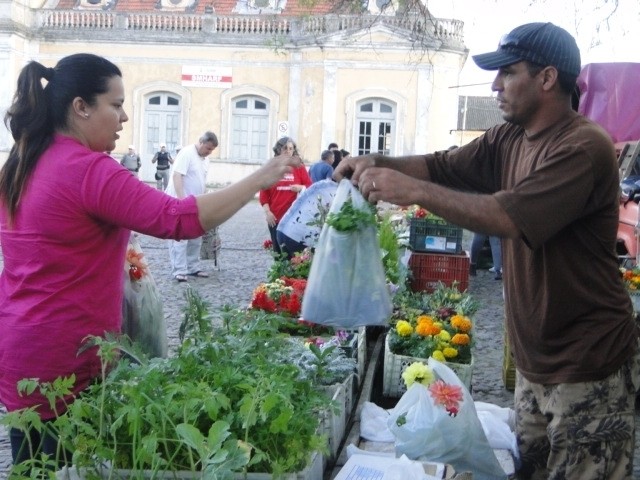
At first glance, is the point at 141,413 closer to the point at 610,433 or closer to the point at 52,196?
the point at 52,196

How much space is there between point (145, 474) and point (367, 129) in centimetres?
2784

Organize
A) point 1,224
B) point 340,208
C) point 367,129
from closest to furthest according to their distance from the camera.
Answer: point 1,224 → point 340,208 → point 367,129

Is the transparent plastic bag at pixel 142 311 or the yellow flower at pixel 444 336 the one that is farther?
the yellow flower at pixel 444 336

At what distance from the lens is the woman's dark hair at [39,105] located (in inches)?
99.1

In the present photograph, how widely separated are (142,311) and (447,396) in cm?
129

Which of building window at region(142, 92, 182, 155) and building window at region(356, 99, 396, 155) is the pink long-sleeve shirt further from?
building window at region(142, 92, 182, 155)

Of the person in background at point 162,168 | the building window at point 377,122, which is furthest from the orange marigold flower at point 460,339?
the building window at point 377,122

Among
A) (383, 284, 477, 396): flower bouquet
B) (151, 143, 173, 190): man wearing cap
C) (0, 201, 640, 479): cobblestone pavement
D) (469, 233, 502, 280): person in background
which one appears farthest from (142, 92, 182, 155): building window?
(383, 284, 477, 396): flower bouquet

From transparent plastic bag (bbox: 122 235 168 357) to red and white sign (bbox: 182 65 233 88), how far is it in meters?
27.5

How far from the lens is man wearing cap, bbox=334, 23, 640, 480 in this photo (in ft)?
7.88

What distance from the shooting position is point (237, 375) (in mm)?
2438

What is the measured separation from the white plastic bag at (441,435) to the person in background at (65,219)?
137cm

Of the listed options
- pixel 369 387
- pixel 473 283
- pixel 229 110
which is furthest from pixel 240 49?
pixel 369 387

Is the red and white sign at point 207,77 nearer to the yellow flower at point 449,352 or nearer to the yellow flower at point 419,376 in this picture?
the yellow flower at point 449,352
